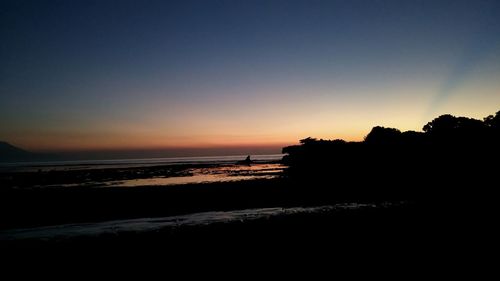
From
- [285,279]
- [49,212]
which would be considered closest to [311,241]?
[285,279]

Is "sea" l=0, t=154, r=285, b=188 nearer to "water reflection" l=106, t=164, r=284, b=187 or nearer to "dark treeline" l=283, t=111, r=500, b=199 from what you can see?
"water reflection" l=106, t=164, r=284, b=187

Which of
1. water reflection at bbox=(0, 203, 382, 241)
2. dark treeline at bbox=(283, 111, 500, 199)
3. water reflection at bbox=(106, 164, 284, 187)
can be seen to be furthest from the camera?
water reflection at bbox=(106, 164, 284, 187)

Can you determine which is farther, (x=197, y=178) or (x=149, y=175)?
(x=149, y=175)

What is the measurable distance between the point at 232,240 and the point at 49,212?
16.8 m

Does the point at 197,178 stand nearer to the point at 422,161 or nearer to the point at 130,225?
the point at 422,161

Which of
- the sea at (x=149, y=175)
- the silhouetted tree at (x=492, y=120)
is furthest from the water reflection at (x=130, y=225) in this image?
the silhouetted tree at (x=492, y=120)

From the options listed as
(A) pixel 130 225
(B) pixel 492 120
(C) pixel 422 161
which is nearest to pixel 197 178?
(C) pixel 422 161

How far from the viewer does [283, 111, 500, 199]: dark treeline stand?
93.5 ft

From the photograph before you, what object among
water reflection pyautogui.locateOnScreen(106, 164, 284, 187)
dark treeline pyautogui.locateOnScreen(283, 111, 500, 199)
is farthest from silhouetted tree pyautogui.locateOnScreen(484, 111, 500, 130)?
water reflection pyautogui.locateOnScreen(106, 164, 284, 187)

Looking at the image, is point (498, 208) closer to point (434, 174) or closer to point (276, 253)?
point (276, 253)

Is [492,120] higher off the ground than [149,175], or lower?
higher

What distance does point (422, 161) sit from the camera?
38906 mm

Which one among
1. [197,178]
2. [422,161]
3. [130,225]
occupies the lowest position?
[130,225]

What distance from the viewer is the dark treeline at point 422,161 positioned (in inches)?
1122
